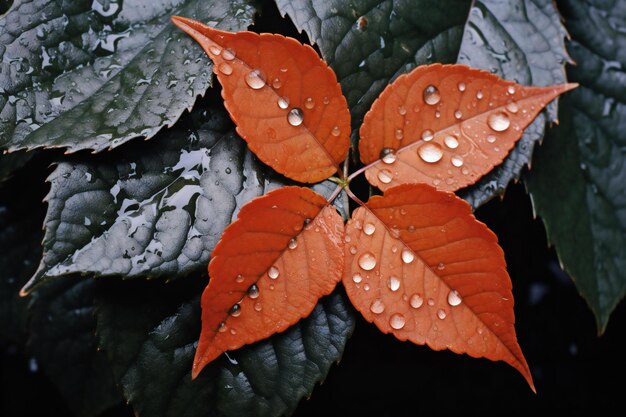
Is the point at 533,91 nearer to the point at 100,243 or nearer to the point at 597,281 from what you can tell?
the point at 597,281

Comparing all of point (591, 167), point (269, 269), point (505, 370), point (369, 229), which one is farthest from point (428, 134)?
point (505, 370)

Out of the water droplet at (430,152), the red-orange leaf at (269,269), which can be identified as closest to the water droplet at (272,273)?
the red-orange leaf at (269,269)

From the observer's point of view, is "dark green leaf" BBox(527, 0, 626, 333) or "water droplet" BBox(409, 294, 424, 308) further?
"dark green leaf" BBox(527, 0, 626, 333)

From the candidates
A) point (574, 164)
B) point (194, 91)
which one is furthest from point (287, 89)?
point (574, 164)

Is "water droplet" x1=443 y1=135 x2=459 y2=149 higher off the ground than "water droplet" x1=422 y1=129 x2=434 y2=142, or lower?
lower

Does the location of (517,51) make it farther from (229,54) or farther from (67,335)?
(67,335)

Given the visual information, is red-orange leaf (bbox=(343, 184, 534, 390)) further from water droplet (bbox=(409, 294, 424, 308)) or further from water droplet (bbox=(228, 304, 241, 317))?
water droplet (bbox=(228, 304, 241, 317))

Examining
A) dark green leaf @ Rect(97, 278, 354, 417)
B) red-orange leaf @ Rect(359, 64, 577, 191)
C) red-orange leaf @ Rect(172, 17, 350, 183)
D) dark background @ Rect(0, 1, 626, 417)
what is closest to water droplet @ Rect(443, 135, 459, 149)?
red-orange leaf @ Rect(359, 64, 577, 191)
